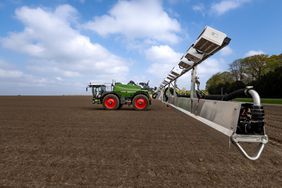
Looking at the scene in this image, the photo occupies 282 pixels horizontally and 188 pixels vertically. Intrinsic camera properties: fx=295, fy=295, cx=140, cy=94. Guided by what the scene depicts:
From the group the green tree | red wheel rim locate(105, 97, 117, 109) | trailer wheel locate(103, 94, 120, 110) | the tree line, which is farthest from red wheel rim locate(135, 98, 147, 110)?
the green tree

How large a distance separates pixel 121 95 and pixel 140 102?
4.87 ft

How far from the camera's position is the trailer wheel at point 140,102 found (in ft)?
62.6

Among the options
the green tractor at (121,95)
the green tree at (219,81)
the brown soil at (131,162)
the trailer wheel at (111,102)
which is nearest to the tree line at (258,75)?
the green tree at (219,81)

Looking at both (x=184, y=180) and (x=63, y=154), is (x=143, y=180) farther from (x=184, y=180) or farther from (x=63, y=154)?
(x=63, y=154)

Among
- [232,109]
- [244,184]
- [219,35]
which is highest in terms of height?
[219,35]

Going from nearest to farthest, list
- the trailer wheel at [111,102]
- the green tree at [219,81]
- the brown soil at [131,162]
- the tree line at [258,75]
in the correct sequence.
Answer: the brown soil at [131,162] → the trailer wheel at [111,102] → the tree line at [258,75] → the green tree at [219,81]

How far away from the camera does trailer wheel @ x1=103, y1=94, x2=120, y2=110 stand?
19047 millimetres

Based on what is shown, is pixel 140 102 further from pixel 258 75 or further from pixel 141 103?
pixel 258 75

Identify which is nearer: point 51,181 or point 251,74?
point 51,181

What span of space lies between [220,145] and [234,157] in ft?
4.01

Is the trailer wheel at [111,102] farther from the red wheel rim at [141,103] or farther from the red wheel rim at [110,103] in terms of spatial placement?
the red wheel rim at [141,103]

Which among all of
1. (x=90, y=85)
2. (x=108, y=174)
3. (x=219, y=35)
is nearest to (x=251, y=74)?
(x=90, y=85)

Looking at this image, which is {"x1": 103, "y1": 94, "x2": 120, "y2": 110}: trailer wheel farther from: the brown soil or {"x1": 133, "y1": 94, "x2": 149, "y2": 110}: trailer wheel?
the brown soil

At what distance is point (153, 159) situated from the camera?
17.2 ft
